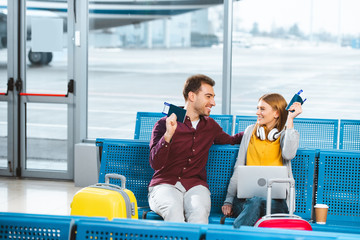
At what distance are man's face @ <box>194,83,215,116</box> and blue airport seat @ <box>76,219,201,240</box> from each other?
2.23 metres

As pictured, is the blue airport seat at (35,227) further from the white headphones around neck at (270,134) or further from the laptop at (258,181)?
the white headphones around neck at (270,134)

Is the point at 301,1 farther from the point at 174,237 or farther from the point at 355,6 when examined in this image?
the point at 174,237

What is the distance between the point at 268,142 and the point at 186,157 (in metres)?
0.64

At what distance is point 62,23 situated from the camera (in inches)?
315

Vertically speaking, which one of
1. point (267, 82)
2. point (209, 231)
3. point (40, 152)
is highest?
point (267, 82)

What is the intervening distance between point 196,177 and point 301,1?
11.4 feet

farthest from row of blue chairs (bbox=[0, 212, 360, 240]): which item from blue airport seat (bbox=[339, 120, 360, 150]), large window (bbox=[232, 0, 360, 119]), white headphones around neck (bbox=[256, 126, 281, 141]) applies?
large window (bbox=[232, 0, 360, 119])

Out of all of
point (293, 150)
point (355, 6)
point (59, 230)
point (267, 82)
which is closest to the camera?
point (59, 230)

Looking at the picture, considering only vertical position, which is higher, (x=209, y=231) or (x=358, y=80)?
(x=358, y=80)

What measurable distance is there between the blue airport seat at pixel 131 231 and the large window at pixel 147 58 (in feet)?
16.7

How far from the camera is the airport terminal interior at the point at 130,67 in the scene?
7.31m

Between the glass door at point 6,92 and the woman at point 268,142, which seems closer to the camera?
the woman at point 268,142

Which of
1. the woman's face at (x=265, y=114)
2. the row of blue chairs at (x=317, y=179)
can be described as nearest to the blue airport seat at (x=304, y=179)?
the row of blue chairs at (x=317, y=179)

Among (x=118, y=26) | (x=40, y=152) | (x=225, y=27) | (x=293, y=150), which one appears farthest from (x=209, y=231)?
(x=40, y=152)
